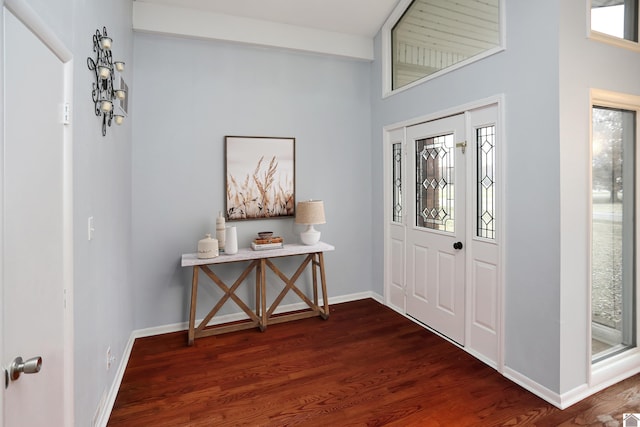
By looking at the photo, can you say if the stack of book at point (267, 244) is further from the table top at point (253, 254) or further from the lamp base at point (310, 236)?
the lamp base at point (310, 236)

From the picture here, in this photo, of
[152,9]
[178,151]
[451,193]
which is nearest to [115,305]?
[178,151]

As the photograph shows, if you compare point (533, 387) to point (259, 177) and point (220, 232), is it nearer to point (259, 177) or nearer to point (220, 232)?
point (220, 232)

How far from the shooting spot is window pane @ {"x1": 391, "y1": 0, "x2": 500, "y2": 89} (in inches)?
105

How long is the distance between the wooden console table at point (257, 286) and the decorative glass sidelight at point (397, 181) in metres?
0.86

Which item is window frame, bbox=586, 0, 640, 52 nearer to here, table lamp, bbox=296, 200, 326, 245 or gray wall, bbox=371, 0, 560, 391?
gray wall, bbox=371, 0, 560, 391

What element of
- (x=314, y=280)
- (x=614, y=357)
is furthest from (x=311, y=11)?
(x=614, y=357)

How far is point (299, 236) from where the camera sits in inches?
152

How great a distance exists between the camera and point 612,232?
2.53m

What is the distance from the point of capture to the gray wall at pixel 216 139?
326 cm

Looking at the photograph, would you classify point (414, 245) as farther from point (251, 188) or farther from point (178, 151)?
point (178, 151)

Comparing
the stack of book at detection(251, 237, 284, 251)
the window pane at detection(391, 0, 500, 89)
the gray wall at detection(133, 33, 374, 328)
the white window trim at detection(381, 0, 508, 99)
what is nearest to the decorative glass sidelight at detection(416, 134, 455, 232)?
the white window trim at detection(381, 0, 508, 99)

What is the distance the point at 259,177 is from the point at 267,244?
0.70 m

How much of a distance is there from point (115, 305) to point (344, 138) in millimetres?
2767

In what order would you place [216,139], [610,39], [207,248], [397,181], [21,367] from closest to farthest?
[21,367] → [610,39] → [207,248] → [216,139] → [397,181]
